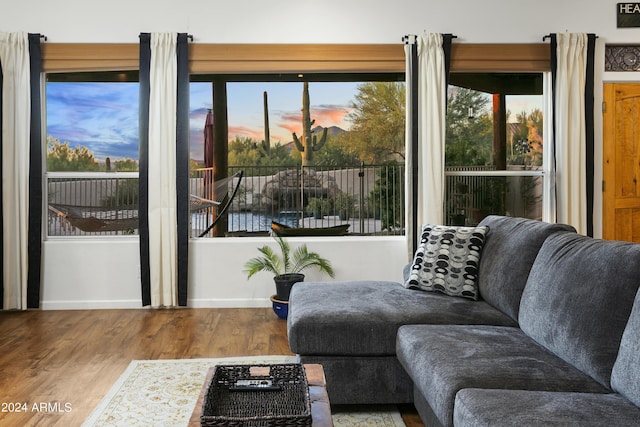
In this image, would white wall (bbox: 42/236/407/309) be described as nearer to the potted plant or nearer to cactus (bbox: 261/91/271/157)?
the potted plant

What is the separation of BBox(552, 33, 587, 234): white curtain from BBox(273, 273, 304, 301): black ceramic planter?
7.96 ft

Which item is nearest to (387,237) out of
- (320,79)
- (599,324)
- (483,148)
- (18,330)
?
(483,148)

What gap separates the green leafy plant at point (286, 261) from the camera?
5586mm

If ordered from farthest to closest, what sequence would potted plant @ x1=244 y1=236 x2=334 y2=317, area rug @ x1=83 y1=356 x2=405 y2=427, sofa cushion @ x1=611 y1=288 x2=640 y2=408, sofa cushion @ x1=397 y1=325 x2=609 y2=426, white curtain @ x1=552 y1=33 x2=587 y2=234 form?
white curtain @ x1=552 y1=33 x2=587 y2=234 → potted plant @ x1=244 y1=236 x2=334 y2=317 → area rug @ x1=83 y1=356 x2=405 y2=427 → sofa cushion @ x1=397 y1=325 x2=609 y2=426 → sofa cushion @ x1=611 y1=288 x2=640 y2=408

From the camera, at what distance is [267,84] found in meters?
5.84

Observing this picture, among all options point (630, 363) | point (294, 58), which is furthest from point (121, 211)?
point (630, 363)

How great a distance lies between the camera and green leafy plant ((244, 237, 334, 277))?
559 centimetres

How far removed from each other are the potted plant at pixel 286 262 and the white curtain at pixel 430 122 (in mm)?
844

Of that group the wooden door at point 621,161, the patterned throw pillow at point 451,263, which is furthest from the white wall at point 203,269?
the wooden door at point 621,161

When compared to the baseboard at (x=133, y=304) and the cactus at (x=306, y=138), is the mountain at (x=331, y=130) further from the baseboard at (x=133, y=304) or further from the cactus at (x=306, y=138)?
the baseboard at (x=133, y=304)

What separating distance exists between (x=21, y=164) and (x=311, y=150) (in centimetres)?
247

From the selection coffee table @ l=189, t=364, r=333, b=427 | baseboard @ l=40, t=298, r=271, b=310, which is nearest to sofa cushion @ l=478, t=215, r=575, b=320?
coffee table @ l=189, t=364, r=333, b=427

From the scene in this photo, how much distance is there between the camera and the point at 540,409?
1942 mm

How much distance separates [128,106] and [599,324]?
4.57 meters
